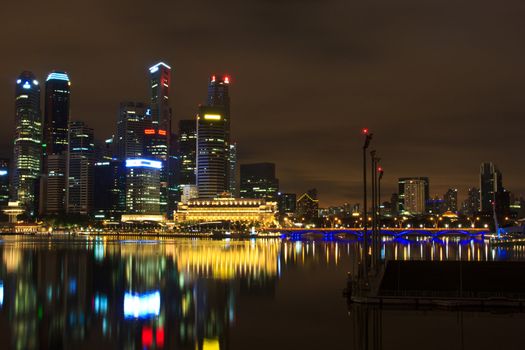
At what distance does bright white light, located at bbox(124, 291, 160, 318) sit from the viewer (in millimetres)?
43344

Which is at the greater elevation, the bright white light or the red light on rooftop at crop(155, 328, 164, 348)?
the red light on rooftop at crop(155, 328, 164, 348)

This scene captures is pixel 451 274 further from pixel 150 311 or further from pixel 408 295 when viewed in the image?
pixel 150 311

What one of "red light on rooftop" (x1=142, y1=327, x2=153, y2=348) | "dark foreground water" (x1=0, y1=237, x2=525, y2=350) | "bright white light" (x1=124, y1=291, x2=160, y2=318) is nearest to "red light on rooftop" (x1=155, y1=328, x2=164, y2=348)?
"dark foreground water" (x1=0, y1=237, x2=525, y2=350)

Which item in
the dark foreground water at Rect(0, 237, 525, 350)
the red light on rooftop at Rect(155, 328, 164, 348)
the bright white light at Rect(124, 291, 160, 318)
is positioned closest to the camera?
the red light on rooftop at Rect(155, 328, 164, 348)

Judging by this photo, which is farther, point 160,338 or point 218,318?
point 218,318

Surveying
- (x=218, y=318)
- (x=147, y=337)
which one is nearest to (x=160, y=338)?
(x=147, y=337)

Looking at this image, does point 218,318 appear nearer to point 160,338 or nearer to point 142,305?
point 160,338

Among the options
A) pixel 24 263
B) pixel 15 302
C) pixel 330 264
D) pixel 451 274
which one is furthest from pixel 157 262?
pixel 451 274

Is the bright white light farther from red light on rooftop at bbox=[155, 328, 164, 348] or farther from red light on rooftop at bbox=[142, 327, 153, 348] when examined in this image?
red light on rooftop at bbox=[155, 328, 164, 348]

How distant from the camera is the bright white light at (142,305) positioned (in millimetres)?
43344

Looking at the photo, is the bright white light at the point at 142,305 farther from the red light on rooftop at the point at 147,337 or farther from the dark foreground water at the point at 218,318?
the red light on rooftop at the point at 147,337

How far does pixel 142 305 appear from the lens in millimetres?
48000

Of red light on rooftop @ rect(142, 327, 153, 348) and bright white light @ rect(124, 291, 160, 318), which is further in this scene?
bright white light @ rect(124, 291, 160, 318)

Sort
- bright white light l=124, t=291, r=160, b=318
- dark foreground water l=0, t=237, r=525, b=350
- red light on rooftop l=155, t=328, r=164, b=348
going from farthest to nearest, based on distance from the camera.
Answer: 1. bright white light l=124, t=291, r=160, b=318
2. dark foreground water l=0, t=237, r=525, b=350
3. red light on rooftop l=155, t=328, r=164, b=348
